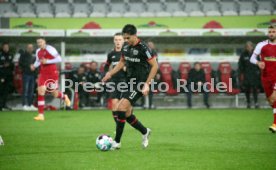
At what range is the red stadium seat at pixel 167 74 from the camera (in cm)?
2255

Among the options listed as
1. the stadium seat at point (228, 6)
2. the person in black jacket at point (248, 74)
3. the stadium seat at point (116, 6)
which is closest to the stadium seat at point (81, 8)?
→ the stadium seat at point (116, 6)

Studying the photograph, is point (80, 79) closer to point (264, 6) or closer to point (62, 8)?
point (62, 8)

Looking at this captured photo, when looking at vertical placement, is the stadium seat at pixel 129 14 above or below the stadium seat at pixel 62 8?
below

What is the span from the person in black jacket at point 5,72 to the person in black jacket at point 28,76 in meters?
0.49

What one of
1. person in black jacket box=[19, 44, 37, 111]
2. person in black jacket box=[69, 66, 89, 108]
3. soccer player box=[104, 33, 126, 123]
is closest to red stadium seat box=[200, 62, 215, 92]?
person in black jacket box=[69, 66, 89, 108]

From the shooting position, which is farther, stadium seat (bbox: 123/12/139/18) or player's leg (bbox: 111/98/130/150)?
stadium seat (bbox: 123/12/139/18)

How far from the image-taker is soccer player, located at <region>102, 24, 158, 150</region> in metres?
9.44

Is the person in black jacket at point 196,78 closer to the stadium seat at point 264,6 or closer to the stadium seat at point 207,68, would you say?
the stadium seat at point 207,68

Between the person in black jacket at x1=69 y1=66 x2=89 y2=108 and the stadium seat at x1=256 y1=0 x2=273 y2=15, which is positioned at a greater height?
the stadium seat at x1=256 y1=0 x2=273 y2=15

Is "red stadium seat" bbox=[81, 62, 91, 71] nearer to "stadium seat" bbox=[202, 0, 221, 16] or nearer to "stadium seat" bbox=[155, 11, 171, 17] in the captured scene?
"stadium seat" bbox=[155, 11, 171, 17]

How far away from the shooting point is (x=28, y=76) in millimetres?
21281

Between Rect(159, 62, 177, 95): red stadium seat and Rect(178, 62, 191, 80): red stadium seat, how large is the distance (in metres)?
0.46

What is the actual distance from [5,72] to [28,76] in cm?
91

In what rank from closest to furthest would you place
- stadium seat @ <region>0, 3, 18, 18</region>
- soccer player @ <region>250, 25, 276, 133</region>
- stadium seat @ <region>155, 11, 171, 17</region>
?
soccer player @ <region>250, 25, 276, 133</region>, stadium seat @ <region>0, 3, 18, 18</region>, stadium seat @ <region>155, 11, 171, 17</region>
